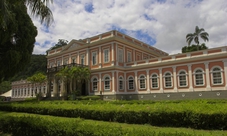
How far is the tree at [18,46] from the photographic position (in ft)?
46.3

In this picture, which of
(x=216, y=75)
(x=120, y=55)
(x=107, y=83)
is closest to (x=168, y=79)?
(x=216, y=75)

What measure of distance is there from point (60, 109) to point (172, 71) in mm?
14933

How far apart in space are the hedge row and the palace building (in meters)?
15.4

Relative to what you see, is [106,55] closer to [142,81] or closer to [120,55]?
[120,55]

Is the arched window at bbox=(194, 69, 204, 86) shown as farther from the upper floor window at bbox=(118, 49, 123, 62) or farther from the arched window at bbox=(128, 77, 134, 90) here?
the upper floor window at bbox=(118, 49, 123, 62)

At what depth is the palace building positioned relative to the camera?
19.8m

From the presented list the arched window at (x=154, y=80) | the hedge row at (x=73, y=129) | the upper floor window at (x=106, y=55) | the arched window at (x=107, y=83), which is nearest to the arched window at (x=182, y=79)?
the arched window at (x=154, y=80)

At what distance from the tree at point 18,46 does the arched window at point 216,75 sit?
1784 cm

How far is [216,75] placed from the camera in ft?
63.9

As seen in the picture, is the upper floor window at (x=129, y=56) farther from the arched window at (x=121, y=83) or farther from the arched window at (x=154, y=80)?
the arched window at (x=154, y=80)

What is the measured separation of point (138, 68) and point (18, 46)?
48.6ft

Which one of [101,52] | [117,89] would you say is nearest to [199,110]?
[117,89]

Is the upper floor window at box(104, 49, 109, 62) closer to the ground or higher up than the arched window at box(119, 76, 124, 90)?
higher up

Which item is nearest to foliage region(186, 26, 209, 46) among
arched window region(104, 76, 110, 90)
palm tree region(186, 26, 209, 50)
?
palm tree region(186, 26, 209, 50)
